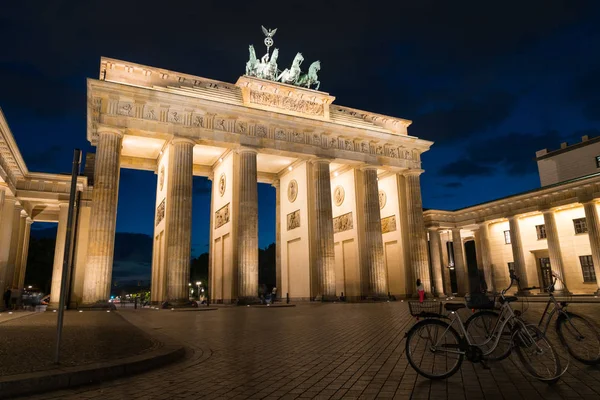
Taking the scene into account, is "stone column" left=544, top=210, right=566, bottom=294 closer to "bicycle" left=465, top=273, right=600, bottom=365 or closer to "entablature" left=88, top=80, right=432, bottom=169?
"entablature" left=88, top=80, right=432, bottom=169

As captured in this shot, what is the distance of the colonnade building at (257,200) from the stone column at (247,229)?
8 centimetres

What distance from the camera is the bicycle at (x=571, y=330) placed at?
6016mm

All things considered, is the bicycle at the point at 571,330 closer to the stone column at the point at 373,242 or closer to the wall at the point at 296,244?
the wall at the point at 296,244

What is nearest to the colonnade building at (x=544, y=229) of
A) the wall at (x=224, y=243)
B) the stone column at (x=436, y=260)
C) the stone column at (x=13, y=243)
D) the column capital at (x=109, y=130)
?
the stone column at (x=436, y=260)

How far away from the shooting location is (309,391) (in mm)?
4965

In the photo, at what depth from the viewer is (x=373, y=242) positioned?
34.5 m

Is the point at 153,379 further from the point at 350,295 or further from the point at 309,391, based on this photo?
the point at 350,295

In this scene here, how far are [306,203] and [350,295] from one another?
30.8ft

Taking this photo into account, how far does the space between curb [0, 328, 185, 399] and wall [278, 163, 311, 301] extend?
26.9 m

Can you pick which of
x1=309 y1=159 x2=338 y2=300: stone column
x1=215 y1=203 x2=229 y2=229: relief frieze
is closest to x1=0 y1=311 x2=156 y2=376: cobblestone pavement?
x1=309 y1=159 x2=338 y2=300: stone column

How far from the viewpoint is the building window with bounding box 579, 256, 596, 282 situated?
37.7 metres

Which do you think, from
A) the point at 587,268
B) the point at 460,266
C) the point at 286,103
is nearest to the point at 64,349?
the point at 286,103

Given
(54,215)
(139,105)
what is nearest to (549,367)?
(139,105)

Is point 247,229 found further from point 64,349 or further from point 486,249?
point 486,249
